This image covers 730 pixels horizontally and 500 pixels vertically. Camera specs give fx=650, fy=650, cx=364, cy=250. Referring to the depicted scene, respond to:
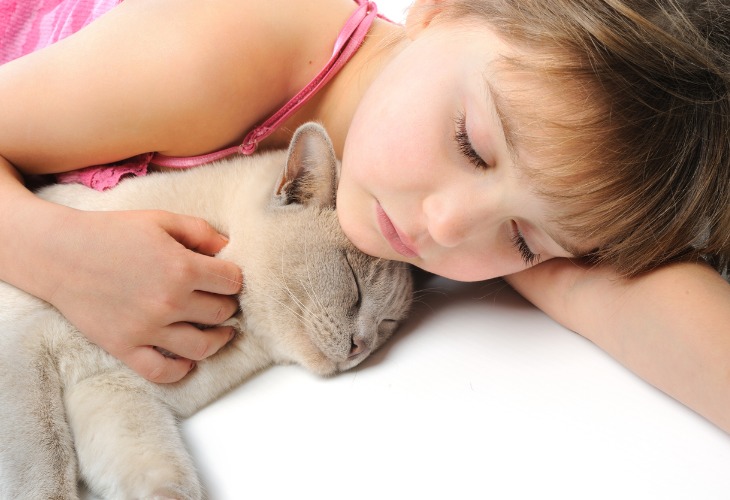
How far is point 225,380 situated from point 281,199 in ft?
0.95

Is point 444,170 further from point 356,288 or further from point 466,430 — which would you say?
point 466,430

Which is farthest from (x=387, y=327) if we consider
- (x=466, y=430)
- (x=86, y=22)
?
(x=86, y=22)

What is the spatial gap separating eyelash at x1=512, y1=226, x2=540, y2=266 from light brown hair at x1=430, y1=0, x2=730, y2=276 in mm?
73

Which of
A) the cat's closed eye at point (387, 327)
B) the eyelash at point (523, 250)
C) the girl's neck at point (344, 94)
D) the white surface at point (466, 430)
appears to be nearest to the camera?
the white surface at point (466, 430)

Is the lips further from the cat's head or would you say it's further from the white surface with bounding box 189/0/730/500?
the white surface with bounding box 189/0/730/500

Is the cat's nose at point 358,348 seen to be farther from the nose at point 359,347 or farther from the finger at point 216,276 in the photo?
the finger at point 216,276

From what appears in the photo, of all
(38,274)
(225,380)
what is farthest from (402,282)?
(38,274)

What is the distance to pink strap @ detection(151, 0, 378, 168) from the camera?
3.79 ft

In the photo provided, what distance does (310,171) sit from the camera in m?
1.00

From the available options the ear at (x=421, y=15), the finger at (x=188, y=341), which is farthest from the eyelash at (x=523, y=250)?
the finger at (x=188, y=341)

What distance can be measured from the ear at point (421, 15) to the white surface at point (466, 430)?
0.49 m

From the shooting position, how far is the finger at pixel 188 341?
96cm

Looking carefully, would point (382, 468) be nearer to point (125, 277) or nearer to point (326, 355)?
point (326, 355)

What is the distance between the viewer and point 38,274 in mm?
964
